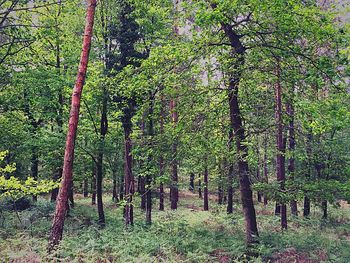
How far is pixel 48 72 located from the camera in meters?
17.5

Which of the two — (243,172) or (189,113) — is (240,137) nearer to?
(243,172)

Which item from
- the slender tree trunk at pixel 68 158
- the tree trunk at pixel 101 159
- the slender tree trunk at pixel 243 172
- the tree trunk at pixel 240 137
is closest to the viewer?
the slender tree trunk at pixel 68 158

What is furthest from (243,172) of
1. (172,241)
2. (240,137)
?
(172,241)

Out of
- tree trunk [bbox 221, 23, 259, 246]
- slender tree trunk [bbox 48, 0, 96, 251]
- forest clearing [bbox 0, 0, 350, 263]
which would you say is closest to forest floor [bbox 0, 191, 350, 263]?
forest clearing [bbox 0, 0, 350, 263]

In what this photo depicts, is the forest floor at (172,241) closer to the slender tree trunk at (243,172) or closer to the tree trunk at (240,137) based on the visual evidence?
the slender tree trunk at (243,172)

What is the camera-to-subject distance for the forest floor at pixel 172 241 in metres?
9.77

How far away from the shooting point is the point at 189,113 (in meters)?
12.2

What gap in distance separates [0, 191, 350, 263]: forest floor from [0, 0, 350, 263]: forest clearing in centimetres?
8

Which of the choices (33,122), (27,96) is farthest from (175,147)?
(33,122)

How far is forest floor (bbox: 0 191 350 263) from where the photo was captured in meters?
9.77

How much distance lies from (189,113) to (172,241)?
5.35 meters

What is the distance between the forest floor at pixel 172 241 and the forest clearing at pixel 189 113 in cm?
8

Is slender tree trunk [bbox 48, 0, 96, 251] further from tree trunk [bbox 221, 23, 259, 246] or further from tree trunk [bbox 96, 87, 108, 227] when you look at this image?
tree trunk [bbox 96, 87, 108, 227]

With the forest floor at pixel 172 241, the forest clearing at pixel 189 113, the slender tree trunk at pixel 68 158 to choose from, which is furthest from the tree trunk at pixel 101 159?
the slender tree trunk at pixel 68 158
